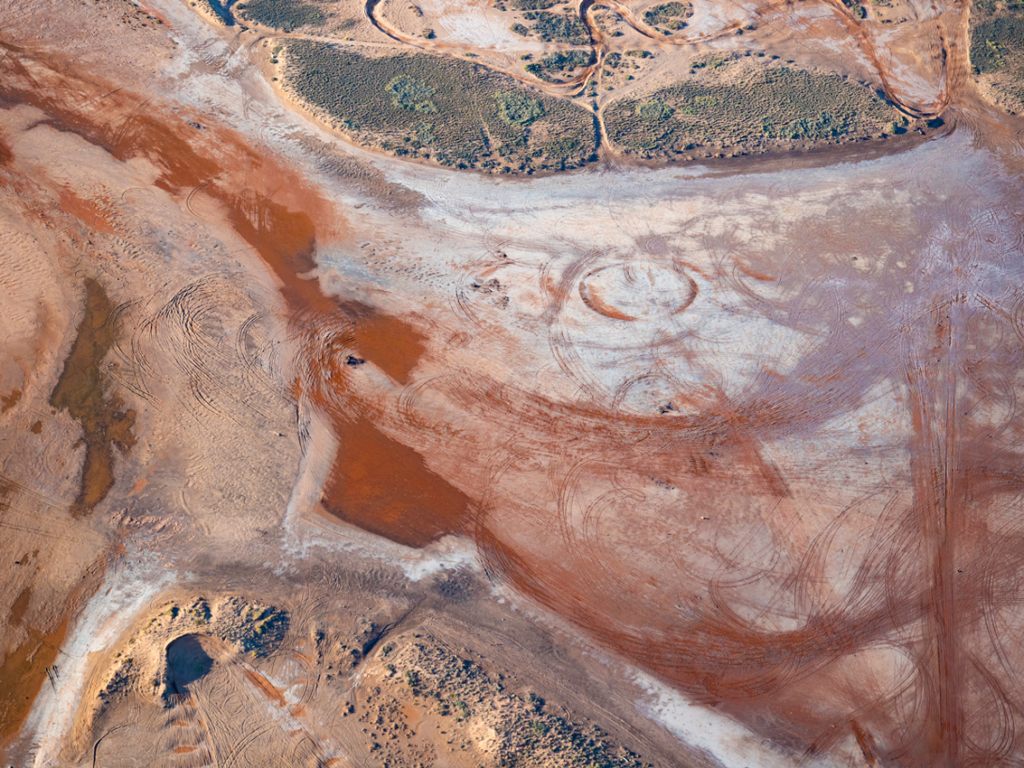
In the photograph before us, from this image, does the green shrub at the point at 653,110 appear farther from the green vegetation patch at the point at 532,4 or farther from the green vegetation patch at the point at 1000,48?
the green vegetation patch at the point at 1000,48

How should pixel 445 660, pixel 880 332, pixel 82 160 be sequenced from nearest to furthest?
pixel 445 660, pixel 880 332, pixel 82 160

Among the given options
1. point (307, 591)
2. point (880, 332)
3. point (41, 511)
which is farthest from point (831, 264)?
point (41, 511)

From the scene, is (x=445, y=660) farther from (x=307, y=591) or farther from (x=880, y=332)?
(x=880, y=332)

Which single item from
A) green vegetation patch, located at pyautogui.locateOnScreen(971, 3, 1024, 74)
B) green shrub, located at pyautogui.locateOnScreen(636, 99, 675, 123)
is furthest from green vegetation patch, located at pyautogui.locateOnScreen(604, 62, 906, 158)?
green vegetation patch, located at pyautogui.locateOnScreen(971, 3, 1024, 74)

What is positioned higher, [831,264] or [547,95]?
[547,95]

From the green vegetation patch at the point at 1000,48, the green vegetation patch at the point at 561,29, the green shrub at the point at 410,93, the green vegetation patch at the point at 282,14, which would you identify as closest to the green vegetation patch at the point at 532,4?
the green vegetation patch at the point at 561,29

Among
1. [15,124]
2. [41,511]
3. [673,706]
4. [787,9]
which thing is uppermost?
[787,9]
